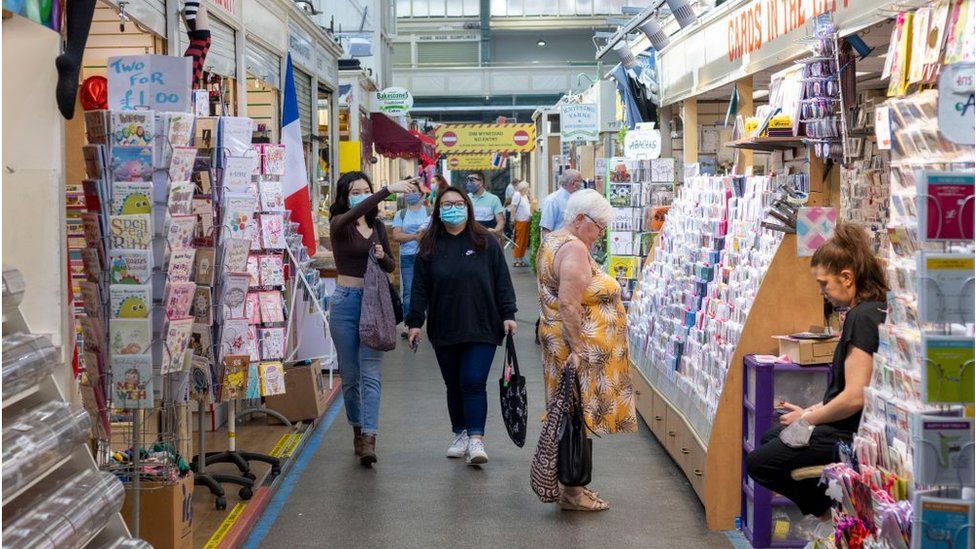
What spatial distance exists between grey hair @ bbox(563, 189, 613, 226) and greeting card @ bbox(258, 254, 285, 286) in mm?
2647

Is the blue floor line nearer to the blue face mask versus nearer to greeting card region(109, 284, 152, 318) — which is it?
greeting card region(109, 284, 152, 318)

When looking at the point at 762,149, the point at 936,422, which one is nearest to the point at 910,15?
the point at 936,422

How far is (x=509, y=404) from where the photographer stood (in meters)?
7.26

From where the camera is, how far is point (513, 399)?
724cm

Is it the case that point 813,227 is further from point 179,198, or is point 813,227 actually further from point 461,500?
point 179,198

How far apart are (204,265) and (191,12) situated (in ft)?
7.43

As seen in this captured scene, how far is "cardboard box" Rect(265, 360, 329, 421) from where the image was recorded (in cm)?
914

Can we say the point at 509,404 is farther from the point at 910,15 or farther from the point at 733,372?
the point at 910,15

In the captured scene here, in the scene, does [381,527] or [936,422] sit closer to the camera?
[936,422]

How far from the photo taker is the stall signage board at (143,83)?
217 inches

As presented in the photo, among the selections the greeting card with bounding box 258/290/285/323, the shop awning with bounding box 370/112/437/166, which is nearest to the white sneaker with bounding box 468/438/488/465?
the greeting card with bounding box 258/290/285/323

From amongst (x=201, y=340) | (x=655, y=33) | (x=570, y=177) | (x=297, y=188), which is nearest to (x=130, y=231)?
(x=201, y=340)

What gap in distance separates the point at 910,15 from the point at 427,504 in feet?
12.5

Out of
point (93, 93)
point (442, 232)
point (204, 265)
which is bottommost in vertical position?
point (204, 265)
